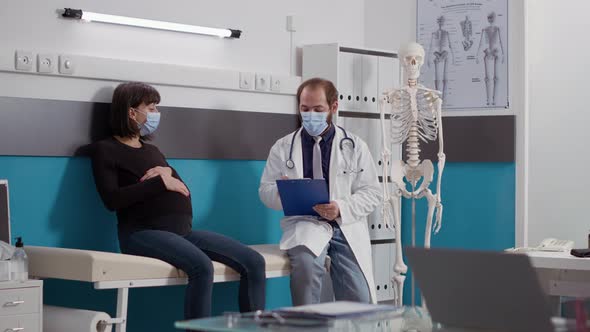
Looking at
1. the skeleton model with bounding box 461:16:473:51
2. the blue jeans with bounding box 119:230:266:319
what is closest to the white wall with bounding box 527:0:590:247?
the skeleton model with bounding box 461:16:473:51

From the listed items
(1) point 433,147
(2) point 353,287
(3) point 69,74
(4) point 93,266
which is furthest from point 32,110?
(1) point 433,147

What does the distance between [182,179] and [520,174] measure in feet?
6.61

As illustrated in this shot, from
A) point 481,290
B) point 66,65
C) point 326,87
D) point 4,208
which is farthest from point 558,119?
point 481,290

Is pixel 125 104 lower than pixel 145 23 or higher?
lower

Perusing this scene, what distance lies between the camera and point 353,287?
4.71 metres

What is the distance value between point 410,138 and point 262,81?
885 millimetres

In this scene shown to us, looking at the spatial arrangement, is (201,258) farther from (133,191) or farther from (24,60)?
(24,60)

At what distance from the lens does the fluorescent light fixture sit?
4.52 meters

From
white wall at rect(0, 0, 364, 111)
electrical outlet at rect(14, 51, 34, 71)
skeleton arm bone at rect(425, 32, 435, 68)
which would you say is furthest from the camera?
skeleton arm bone at rect(425, 32, 435, 68)

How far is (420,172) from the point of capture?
5.42 meters

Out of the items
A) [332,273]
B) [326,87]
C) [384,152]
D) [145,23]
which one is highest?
[145,23]

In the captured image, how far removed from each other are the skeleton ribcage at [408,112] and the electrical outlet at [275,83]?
0.63 m

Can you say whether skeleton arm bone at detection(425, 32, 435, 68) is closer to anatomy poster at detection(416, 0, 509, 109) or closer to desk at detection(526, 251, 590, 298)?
anatomy poster at detection(416, 0, 509, 109)

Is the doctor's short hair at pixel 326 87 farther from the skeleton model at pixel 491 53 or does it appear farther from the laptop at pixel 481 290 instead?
the laptop at pixel 481 290
